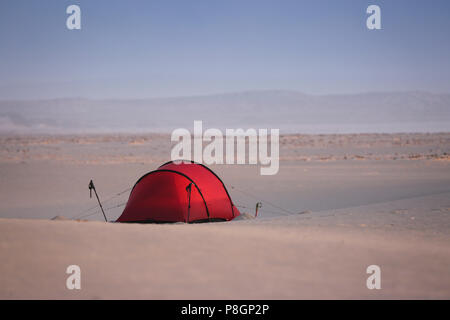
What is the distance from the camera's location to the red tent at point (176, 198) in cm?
1171

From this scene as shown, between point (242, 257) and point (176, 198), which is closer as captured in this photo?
point (242, 257)

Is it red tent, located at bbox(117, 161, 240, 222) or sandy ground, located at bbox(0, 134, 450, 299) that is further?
red tent, located at bbox(117, 161, 240, 222)

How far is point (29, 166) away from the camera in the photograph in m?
28.3

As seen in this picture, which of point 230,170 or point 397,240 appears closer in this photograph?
point 397,240

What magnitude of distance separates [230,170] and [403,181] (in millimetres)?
8877

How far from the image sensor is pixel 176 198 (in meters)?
11.7

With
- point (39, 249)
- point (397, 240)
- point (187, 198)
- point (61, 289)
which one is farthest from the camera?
point (187, 198)

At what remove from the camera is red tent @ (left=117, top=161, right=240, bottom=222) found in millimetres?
11711

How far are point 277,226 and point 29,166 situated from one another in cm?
2218

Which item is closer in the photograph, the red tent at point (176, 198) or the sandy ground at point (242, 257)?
the sandy ground at point (242, 257)

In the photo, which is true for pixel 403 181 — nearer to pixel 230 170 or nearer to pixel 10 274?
pixel 230 170

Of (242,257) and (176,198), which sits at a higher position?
(176,198)
